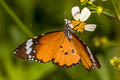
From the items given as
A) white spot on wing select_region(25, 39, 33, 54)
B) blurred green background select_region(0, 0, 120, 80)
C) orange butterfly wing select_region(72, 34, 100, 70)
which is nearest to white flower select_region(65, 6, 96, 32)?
orange butterfly wing select_region(72, 34, 100, 70)

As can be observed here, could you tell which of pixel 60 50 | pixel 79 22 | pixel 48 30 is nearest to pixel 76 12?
pixel 79 22

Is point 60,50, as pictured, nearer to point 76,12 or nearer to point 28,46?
point 28,46

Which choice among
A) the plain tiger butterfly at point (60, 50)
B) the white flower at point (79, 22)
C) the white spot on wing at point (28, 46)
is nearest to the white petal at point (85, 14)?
the white flower at point (79, 22)

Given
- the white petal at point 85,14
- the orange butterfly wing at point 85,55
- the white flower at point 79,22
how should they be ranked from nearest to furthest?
the orange butterfly wing at point 85,55 < the white petal at point 85,14 < the white flower at point 79,22

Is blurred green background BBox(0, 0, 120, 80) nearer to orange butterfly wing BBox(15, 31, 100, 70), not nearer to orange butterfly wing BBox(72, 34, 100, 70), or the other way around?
orange butterfly wing BBox(15, 31, 100, 70)

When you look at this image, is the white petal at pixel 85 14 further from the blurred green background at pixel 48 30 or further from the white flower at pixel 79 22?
the blurred green background at pixel 48 30

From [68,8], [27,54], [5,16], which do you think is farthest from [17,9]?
[27,54]
